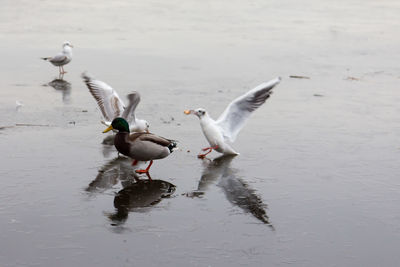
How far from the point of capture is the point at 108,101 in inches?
366

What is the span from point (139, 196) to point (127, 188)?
0.31 metres

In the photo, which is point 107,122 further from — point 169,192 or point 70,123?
point 169,192

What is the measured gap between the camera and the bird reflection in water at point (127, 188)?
6234 mm

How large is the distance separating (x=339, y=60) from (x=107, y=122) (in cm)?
760

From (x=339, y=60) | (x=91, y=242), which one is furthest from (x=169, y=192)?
(x=339, y=60)

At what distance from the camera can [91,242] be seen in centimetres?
536

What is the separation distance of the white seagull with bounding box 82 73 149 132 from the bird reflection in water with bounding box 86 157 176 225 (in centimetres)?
116

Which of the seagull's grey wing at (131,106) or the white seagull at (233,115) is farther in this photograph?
the white seagull at (233,115)

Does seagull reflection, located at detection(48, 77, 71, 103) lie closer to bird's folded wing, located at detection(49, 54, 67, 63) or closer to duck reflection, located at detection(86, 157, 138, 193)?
bird's folded wing, located at detection(49, 54, 67, 63)

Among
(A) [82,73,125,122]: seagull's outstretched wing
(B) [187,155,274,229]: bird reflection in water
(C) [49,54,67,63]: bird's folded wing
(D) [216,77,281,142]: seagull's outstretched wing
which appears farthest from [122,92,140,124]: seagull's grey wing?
(C) [49,54,67,63]: bird's folded wing

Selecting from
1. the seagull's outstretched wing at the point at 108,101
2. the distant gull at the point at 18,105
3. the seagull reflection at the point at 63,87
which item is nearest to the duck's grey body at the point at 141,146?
the seagull's outstretched wing at the point at 108,101

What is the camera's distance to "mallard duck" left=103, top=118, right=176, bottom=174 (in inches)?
293

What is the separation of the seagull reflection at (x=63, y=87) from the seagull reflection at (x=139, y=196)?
13.7 ft

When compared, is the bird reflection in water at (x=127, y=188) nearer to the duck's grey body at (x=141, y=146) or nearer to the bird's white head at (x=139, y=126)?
the duck's grey body at (x=141, y=146)
